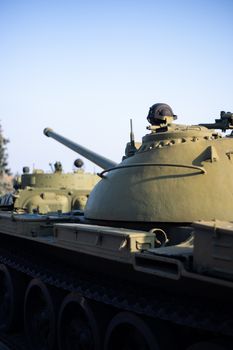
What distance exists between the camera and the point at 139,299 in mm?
4785

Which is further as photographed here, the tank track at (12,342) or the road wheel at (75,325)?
the tank track at (12,342)

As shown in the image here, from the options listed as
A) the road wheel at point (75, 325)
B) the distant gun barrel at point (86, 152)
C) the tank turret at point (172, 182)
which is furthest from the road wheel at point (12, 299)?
the distant gun barrel at point (86, 152)

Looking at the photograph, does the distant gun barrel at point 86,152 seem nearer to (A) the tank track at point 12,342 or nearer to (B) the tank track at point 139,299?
(B) the tank track at point 139,299

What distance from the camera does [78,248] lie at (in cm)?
549

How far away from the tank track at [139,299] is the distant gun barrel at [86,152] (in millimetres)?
2574

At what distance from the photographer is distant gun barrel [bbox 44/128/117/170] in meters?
8.96

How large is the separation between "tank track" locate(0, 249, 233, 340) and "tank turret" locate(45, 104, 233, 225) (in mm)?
883

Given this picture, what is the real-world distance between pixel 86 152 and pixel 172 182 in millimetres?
4427

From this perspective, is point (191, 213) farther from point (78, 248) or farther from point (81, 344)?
point (81, 344)

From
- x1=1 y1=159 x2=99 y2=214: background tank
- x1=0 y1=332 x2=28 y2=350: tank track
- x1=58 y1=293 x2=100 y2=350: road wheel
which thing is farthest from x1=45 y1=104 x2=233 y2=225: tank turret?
x1=1 y1=159 x2=99 y2=214: background tank

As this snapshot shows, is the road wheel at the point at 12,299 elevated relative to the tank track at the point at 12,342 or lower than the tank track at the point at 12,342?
elevated

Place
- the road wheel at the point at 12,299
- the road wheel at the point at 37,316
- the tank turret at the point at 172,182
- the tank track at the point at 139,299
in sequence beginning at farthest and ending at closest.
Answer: the road wheel at the point at 12,299 < the road wheel at the point at 37,316 < the tank turret at the point at 172,182 < the tank track at the point at 139,299

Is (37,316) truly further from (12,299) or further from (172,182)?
(172,182)

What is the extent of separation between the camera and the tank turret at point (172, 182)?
5.44m
